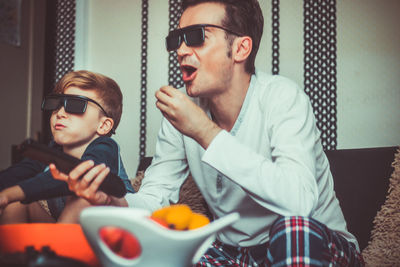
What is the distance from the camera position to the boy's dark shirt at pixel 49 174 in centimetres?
94

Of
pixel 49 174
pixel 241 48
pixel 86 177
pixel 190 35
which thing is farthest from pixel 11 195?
pixel 241 48

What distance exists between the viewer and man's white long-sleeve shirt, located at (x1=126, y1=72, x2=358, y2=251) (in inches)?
34.6

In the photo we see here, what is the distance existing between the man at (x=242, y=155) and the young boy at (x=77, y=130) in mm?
181

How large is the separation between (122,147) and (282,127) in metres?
1.33

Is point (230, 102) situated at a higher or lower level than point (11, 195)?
higher

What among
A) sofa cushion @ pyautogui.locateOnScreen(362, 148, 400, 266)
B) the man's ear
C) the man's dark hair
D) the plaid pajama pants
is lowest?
sofa cushion @ pyautogui.locateOnScreen(362, 148, 400, 266)

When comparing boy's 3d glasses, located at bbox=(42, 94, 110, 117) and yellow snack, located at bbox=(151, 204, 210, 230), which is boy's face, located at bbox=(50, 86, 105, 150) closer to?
boy's 3d glasses, located at bbox=(42, 94, 110, 117)

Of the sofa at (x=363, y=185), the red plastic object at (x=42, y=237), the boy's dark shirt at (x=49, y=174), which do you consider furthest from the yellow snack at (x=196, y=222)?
the sofa at (x=363, y=185)

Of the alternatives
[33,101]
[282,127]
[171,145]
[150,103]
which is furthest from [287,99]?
[33,101]

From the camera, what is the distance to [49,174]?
1.00 m

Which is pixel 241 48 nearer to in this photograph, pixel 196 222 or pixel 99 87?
pixel 99 87

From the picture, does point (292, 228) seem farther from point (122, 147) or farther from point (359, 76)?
point (122, 147)

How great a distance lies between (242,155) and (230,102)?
40 cm

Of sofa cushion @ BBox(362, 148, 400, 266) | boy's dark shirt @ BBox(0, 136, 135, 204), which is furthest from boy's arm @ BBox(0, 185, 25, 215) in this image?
sofa cushion @ BBox(362, 148, 400, 266)
